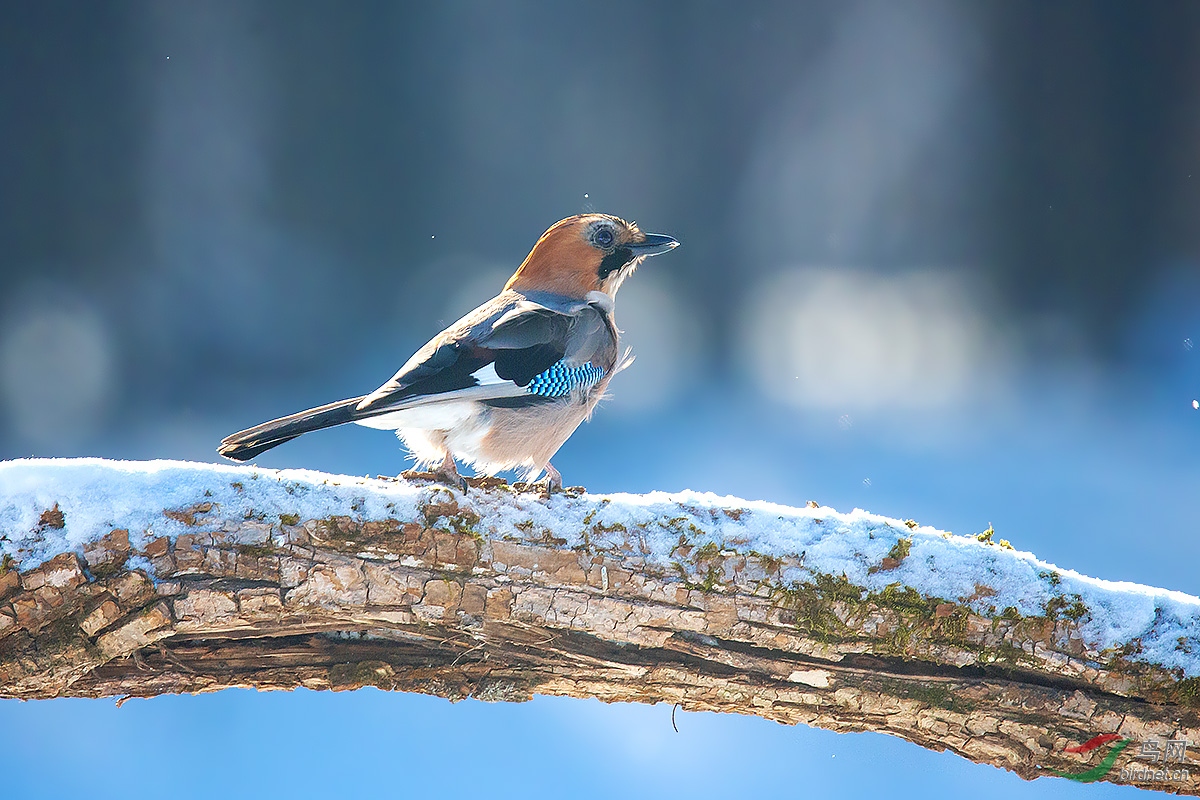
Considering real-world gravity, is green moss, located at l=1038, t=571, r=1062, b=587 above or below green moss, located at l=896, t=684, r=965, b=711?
above

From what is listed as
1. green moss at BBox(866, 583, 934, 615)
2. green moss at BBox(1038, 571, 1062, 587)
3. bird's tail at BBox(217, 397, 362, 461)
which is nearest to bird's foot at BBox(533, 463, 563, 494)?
bird's tail at BBox(217, 397, 362, 461)

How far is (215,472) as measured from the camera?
6.08 ft

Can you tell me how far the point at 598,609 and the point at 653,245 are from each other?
159cm

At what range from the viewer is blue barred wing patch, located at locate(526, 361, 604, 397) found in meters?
2.49

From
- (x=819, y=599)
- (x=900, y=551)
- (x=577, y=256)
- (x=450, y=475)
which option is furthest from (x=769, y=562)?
(x=577, y=256)

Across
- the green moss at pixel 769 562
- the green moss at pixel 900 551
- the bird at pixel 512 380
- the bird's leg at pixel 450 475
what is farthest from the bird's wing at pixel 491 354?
the green moss at pixel 900 551

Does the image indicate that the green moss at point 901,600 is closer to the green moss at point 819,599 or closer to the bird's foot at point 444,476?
the green moss at point 819,599

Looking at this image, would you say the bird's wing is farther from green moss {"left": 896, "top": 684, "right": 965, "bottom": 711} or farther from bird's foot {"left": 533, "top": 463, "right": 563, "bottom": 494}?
green moss {"left": 896, "top": 684, "right": 965, "bottom": 711}

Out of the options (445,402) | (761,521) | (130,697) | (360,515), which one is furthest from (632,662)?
(130,697)

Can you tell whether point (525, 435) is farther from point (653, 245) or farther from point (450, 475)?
point (653, 245)

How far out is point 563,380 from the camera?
2.57 m

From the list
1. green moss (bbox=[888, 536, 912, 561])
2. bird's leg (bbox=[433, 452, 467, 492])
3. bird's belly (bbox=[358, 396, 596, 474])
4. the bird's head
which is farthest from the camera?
the bird's head

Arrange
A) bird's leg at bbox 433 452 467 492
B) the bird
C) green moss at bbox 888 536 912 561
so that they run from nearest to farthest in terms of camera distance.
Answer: green moss at bbox 888 536 912 561
bird's leg at bbox 433 452 467 492
the bird

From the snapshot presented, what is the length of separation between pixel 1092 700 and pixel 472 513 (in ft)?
4.64
